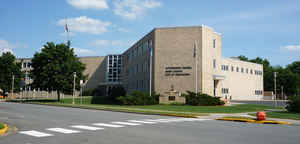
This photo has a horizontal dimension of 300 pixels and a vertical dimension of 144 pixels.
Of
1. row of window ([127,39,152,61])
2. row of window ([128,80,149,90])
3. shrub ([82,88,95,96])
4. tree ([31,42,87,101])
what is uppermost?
row of window ([127,39,152,61])

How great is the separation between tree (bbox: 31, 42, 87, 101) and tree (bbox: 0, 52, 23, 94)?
70.6 ft

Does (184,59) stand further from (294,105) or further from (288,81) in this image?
(288,81)

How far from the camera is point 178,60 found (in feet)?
148

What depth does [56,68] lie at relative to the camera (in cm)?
5022

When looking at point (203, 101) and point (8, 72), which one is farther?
point (8, 72)

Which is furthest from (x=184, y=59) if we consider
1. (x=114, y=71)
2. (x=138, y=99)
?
(x=114, y=71)

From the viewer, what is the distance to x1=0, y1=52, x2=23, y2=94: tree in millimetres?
71500

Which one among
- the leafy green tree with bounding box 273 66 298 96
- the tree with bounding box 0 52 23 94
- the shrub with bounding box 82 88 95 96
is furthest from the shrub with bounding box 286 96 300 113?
the tree with bounding box 0 52 23 94

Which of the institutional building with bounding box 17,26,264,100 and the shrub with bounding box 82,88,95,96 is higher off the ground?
the institutional building with bounding box 17,26,264,100

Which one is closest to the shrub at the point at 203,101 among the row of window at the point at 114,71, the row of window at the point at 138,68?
the row of window at the point at 138,68

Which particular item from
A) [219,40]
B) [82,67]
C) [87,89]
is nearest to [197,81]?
[219,40]

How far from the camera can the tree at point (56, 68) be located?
50.8 m

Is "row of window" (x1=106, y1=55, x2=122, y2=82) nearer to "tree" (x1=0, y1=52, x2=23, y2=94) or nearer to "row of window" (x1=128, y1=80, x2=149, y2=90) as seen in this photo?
"row of window" (x1=128, y1=80, x2=149, y2=90)

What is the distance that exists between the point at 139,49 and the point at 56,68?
56.4ft
